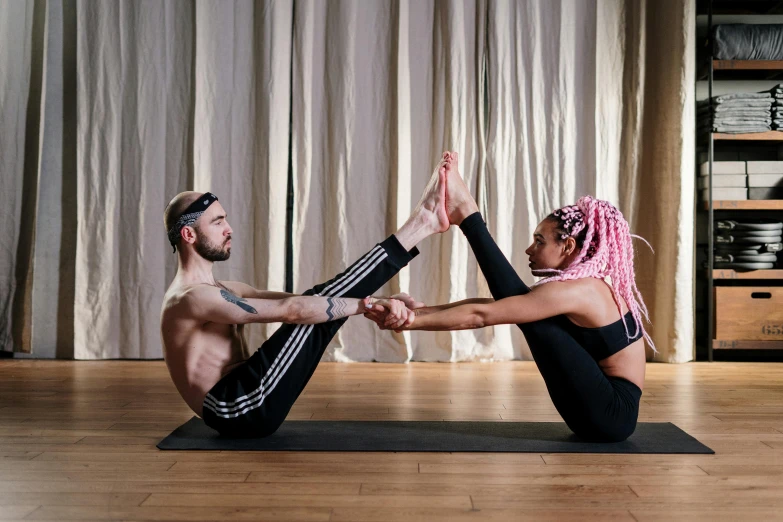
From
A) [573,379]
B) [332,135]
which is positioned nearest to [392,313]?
[573,379]

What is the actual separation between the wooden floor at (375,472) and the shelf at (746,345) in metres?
1.13

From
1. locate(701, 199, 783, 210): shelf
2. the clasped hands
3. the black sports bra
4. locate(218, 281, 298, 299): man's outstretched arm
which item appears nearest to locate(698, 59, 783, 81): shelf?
locate(701, 199, 783, 210): shelf

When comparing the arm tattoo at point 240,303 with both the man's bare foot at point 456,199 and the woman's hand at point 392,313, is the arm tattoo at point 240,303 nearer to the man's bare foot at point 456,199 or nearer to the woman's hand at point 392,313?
the woman's hand at point 392,313

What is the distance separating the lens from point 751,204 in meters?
4.43

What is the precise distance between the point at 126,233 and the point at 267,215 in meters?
0.84

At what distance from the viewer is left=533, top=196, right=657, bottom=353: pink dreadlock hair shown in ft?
8.00

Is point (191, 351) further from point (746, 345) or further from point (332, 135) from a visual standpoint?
point (746, 345)

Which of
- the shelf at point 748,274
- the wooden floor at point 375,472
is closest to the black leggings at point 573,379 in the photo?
the wooden floor at point 375,472

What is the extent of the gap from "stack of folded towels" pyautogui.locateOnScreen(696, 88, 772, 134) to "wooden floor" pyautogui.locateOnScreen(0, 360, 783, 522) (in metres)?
1.73

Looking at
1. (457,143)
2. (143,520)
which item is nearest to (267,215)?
(457,143)

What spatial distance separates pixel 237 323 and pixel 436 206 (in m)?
0.75

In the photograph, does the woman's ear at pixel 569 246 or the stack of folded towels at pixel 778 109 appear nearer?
the woman's ear at pixel 569 246

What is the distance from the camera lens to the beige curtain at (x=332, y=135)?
4.54m

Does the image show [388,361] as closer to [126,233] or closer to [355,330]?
[355,330]
